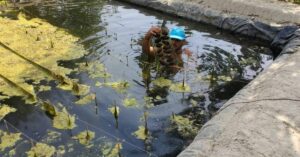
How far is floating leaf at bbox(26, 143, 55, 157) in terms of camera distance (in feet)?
15.7

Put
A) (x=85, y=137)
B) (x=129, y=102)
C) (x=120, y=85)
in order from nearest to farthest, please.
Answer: (x=85, y=137) < (x=129, y=102) < (x=120, y=85)

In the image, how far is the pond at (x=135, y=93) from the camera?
5.10m

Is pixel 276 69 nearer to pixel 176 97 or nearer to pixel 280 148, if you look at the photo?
pixel 176 97

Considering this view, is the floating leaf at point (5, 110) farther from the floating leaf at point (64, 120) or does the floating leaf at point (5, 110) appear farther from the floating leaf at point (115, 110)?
the floating leaf at point (115, 110)

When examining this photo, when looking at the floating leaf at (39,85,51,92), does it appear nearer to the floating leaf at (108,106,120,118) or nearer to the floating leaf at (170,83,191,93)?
the floating leaf at (108,106,120,118)

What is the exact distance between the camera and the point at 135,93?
6.38 m


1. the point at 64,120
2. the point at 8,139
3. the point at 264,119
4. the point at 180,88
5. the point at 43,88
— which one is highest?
the point at 264,119

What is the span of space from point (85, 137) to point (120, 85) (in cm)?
165

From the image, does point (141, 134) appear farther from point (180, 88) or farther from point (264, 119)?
point (264, 119)

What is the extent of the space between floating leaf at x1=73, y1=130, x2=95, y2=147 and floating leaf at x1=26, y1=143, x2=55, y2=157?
0.39 meters

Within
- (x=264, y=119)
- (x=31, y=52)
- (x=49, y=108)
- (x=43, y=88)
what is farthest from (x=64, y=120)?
(x=31, y=52)

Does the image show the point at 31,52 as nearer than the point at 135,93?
No

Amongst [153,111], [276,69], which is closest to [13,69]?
[153,111]

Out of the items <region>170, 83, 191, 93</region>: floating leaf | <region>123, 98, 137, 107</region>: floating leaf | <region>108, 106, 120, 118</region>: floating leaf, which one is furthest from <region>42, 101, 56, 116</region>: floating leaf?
<region>170, 83, 191, 93</region>: floating leaf
